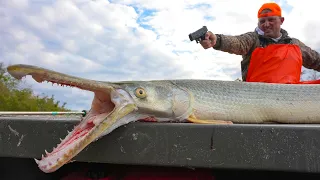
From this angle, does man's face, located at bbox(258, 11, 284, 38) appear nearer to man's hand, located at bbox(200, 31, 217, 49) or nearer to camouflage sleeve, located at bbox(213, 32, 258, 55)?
camouflage sleeve, located at bbox(213, 32, 258, 55)

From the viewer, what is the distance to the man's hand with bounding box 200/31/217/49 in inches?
173

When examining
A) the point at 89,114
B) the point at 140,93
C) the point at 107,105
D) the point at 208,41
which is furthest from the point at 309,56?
the point at 89,114

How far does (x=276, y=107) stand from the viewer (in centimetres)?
291

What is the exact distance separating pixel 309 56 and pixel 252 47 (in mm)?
745

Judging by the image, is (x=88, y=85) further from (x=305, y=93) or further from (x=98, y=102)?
(x=305, y=93)

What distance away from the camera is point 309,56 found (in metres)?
5.48

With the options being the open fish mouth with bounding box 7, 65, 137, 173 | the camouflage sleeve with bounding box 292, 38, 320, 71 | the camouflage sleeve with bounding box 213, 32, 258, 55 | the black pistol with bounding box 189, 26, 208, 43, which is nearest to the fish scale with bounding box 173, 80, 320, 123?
the open fish mouth with bounding box 7, 65, 137, 173

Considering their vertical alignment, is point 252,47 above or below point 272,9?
below

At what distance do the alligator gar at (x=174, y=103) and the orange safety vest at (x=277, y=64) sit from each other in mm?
1513

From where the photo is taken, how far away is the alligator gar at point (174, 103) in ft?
6.04

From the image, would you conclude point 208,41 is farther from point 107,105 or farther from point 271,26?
point 107,105

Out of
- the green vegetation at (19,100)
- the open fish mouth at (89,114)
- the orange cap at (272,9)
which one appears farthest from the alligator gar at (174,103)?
the green vegetation at (19,100)

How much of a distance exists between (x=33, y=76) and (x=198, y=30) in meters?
2.62

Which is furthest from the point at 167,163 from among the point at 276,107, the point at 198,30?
the point at 198,30
